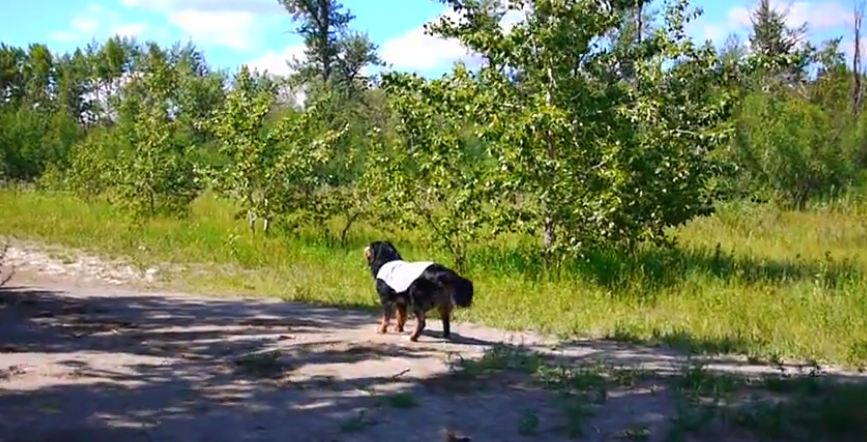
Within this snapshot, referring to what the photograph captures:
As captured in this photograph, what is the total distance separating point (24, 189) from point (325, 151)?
1930 cm

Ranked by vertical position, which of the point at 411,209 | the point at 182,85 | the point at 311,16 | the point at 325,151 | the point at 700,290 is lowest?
the point at 700,290

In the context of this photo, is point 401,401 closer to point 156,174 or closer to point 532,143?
point 532,143

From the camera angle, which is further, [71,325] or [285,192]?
[285,192]

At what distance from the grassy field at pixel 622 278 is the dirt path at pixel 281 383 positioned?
1088 mm

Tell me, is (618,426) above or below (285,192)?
below

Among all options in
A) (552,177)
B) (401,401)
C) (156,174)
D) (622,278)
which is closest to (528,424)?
(401,401)

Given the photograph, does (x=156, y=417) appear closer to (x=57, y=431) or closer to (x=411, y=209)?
(x=57, y=431)

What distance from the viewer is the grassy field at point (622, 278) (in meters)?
10.2

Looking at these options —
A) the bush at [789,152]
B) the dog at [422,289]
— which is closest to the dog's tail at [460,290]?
the dog at [422,289]

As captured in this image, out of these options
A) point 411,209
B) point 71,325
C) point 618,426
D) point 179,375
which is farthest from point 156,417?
point 411,209

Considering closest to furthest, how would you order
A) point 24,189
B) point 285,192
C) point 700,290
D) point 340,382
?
point 340,382
point 700,290
point 285,192
point 24,189

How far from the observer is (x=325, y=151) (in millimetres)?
19531

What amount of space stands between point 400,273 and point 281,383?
6.80ft

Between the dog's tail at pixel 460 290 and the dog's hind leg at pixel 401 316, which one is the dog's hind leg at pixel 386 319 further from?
the dog's tail at pixel 460 290
